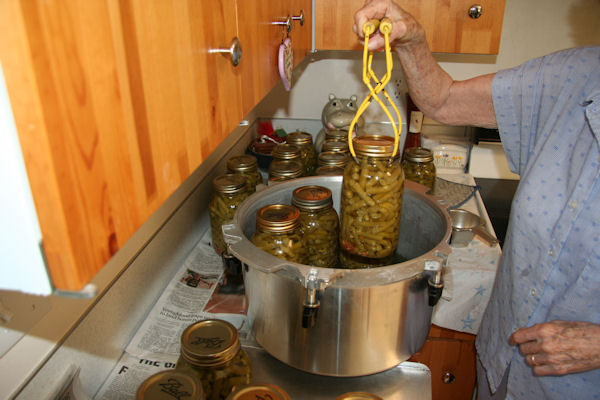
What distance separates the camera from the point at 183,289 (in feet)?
2.96

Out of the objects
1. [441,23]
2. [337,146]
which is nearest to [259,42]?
[337,146]

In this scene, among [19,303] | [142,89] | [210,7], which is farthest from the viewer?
[19,303]

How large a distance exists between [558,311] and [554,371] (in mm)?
96

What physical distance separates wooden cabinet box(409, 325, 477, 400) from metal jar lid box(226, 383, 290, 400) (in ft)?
2.26

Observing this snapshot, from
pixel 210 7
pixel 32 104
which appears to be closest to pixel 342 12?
pixel 210 7

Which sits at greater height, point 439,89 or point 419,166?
point 439,89

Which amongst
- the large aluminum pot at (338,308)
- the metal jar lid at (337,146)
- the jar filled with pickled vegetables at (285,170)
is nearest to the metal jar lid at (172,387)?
the large aluminum pot at (338,308)

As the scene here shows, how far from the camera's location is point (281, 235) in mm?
673

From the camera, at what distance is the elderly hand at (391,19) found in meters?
0.68

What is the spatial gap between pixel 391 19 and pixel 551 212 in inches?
16.9

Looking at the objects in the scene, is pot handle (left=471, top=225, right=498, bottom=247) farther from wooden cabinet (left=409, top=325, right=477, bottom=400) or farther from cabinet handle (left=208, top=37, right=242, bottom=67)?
cabinet handle (left=208, top=37, right=242, bottom=67)

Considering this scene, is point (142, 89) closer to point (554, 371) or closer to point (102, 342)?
point (102, 342)

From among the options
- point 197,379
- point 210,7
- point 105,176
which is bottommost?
point 197,379

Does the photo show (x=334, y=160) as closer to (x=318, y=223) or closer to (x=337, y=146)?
(x=337, y=146)
